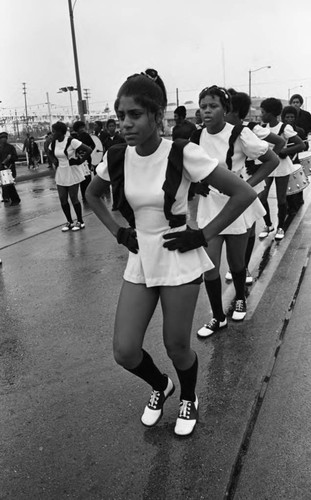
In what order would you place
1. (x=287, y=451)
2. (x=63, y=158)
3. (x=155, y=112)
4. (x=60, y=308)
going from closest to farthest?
(x=155, y=112)
(x=287, y=451)
(x=60, y=308)
(x=63, y=158)

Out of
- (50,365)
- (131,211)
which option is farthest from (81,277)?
(131,211)

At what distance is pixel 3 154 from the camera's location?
40.7ft

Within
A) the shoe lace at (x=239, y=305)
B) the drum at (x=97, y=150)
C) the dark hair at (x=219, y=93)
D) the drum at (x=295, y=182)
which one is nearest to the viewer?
the dark hair at (x=219, y=93)

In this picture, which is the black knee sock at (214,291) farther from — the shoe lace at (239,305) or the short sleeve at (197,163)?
the short sleeve at (197,163)

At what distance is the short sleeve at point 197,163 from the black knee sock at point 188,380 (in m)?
1.14

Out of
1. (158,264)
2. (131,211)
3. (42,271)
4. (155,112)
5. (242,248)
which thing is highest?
(155,112)

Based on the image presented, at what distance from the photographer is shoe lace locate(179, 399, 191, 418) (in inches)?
113

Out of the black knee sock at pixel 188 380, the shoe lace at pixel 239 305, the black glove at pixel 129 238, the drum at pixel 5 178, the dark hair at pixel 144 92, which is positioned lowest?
the shoe lace at pixel 239 305

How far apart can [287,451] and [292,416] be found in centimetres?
33

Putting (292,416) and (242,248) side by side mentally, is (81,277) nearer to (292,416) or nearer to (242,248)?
(242,248)

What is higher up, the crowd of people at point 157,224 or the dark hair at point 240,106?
the dark hair at point 240,106

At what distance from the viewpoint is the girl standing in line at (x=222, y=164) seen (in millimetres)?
3744

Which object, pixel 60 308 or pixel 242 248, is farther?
pixel 60 308

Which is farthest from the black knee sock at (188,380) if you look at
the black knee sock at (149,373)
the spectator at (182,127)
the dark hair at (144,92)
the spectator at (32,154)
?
the spectator at (32,154)
